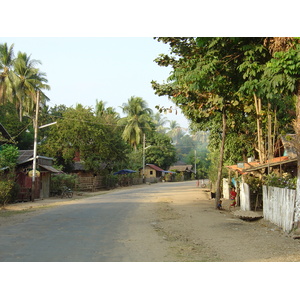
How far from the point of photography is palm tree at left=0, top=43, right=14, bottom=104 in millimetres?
42500

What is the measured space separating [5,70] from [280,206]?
4092 centimetres

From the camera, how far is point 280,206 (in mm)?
12203

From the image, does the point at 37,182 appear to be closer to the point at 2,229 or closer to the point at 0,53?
the point at 2,229

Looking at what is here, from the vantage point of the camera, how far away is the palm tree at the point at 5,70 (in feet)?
139

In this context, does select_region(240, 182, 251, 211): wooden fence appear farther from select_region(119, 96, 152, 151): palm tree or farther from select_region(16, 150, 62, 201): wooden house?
select_region(119, 96, 152, 151): palm tree

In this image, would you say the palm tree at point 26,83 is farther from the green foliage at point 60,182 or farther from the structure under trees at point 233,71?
the structure under trees at point 233,71

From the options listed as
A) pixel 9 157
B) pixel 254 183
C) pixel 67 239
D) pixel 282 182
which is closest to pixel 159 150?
pixel 9 157

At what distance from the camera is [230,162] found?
27188 millimetres

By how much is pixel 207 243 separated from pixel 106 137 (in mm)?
31141

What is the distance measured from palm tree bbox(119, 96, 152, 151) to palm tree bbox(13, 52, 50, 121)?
15941 millimetres

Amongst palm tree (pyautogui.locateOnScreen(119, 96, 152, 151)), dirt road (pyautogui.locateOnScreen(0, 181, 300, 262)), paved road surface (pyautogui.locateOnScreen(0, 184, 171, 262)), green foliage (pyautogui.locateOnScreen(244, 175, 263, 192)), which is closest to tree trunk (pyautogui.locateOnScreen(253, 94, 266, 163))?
green foliage (pyautogui.locateOnScreen(244, 175, 263, 192))

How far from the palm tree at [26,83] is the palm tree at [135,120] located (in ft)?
52.3

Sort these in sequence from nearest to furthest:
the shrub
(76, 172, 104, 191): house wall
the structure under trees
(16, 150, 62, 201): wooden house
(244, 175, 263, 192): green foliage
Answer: the structure under trees
the shrub
(244, 175, 263, 192): green foliage
(16, 150, 62, 201): wooden house
(76, 172, 104, 191): house wall

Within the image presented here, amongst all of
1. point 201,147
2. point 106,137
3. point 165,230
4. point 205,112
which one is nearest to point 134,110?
point 106,137
